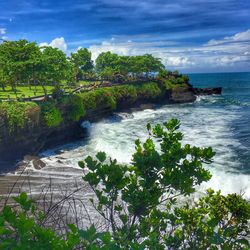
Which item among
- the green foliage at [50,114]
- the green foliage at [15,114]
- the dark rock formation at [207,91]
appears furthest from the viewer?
the dark rock formation at [207,91]

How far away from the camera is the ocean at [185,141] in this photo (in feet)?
78.0

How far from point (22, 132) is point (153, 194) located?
92.6ft

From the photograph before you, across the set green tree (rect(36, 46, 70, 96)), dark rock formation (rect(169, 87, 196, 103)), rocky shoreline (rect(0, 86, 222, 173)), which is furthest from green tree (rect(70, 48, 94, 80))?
green tree (rect(36, 46, 70, 96))

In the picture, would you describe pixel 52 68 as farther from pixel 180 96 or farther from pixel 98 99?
pixel 180 96

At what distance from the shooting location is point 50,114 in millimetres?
37125

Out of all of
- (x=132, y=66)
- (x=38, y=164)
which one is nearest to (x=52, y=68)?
(x=38, y=164)

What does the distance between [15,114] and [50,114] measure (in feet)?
16.1

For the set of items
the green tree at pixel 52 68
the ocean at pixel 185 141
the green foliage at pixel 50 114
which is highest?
the green tree at pixel 52 68

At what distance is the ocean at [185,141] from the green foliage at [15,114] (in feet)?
11.8

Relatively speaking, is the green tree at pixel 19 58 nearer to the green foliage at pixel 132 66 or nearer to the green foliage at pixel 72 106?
the green foliage at pixel 72 106

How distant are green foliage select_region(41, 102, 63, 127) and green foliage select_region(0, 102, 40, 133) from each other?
6.76 ft

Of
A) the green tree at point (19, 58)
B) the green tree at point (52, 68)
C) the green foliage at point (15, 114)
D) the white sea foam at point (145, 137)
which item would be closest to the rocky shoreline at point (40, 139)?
the green foliage at point (15, 114)

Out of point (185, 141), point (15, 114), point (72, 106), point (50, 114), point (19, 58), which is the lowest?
point (185, 141)

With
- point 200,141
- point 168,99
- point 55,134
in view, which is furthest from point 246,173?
point 168,99
